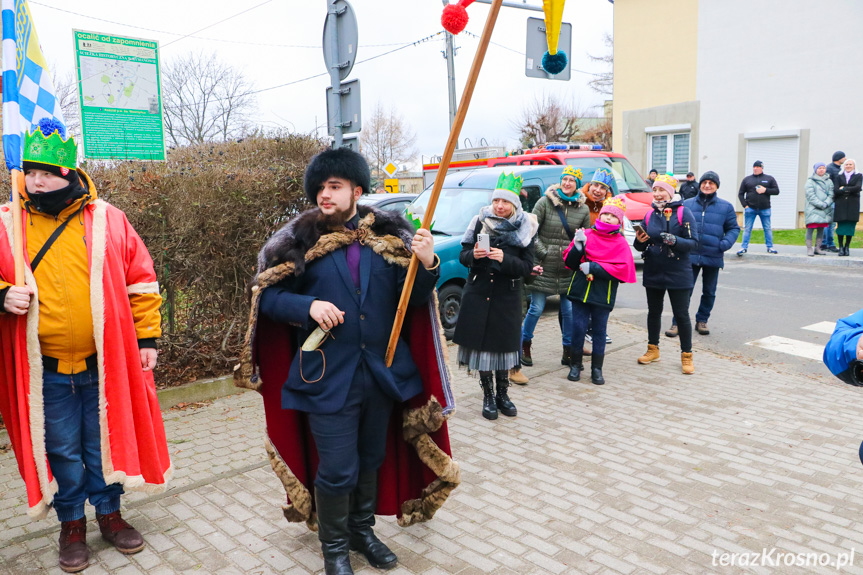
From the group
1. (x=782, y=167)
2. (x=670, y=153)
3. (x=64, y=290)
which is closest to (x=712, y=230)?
(x=64, y=290)

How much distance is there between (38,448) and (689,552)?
10.4 feet

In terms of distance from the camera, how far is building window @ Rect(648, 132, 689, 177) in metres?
23.8

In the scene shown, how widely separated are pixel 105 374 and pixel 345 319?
120 centimetres

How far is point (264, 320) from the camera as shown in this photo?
3.14m

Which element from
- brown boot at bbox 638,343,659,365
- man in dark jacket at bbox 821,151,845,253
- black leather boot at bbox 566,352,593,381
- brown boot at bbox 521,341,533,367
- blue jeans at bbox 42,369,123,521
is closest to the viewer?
blue jeans at bbox 42,369,123,521

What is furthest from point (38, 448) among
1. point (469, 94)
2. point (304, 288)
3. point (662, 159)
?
point (662, 159)

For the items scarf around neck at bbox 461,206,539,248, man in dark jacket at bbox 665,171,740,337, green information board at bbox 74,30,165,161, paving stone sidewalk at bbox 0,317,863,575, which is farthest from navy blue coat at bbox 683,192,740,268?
green information board at bbox 74,30,165,161

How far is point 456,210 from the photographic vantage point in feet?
28.8

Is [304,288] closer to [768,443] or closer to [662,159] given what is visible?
[768,443]

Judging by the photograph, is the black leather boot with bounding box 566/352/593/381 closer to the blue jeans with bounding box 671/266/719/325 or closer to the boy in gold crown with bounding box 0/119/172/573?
the blue jeans with bounding box 671/266/719/325

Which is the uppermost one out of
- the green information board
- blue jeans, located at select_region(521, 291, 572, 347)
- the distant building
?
the distant building

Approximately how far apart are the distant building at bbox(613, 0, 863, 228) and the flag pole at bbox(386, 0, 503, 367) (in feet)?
67.1

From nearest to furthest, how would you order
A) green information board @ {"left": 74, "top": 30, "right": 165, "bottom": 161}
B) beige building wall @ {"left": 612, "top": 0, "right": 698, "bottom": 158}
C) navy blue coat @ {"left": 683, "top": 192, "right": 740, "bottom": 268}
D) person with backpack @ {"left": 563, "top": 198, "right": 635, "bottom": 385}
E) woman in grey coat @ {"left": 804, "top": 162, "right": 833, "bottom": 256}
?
person with backpack @ {"left": 563, "top": 198, "right": 635, "bottom": 385}
green information board @ {"left": 74, "top": 30, "right": 165, "bottom": 161}
navy blue coat @ {"left": 683, "top": 192, "right": 740, "bottom": 268}
woman in grey coat @ {"left": 804, "top": 162, "right": 833, "bottom": 256}
beige building wall @ {"left": 612, "top": 0, "right": 698, "bottom": 158}

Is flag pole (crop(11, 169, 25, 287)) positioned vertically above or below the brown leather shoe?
above
